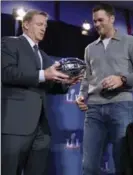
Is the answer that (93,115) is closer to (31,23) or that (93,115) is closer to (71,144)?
(71,144)

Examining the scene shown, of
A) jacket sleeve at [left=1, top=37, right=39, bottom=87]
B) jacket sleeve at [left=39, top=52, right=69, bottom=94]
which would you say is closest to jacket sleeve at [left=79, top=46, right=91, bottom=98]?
jacket sleeve at [left=39, top=52, right=69, bottom=94]

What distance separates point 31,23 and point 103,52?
431 millimetres

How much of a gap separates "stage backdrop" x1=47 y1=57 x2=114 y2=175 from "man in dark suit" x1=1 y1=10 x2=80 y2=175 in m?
0.25

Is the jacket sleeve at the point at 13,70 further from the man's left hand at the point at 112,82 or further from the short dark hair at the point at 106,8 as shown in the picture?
the short dark hair at the point at 106,8

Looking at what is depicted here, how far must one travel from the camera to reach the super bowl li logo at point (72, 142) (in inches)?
75.5

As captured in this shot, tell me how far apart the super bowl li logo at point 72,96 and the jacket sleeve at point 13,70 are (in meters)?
0.42

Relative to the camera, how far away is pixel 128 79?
163cm

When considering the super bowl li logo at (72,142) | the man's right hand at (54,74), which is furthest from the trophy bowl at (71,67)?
the super bowl li logo at (72,142)

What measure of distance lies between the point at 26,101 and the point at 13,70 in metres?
0.17

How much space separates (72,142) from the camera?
1926 mm

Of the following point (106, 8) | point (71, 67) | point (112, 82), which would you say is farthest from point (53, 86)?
point (106, 8)

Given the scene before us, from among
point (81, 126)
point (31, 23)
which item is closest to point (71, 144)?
point (81, 126)

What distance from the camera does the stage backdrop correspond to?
1909 mm

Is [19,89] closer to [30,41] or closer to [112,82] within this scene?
[30,41]
